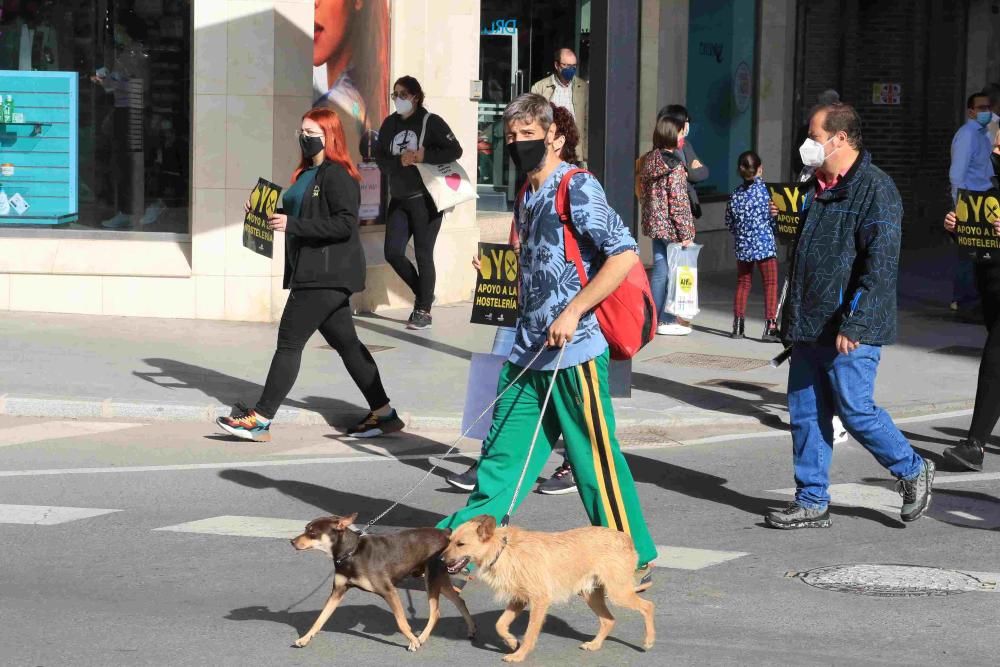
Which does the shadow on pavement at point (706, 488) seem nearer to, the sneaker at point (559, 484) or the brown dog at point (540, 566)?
the sneaker at point (559, 484)

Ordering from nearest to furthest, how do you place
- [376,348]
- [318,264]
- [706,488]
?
1. [706,488]
2. [318,264]
3. [376,348]

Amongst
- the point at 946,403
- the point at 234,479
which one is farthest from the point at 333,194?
the point at 946,403

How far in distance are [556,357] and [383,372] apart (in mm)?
6141

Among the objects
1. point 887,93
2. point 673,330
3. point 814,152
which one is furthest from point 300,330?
point 887,93

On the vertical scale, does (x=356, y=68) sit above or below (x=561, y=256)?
above

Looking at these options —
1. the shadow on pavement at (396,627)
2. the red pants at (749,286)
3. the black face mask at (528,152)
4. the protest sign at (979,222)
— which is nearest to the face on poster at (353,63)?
the red pants at (749,286)

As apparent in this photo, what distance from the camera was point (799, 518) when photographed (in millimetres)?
7789

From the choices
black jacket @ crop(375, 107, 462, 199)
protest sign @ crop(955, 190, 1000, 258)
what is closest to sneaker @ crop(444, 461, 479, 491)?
protest sign @ crop(955, 190, 1000, 258)

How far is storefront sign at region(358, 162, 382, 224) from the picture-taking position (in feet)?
51.0

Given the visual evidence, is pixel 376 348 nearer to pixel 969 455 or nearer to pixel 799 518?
pixel 969 455

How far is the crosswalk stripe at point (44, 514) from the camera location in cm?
782

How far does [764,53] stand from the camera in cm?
2123

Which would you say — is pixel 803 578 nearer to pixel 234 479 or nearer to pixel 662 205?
pixel 234 479

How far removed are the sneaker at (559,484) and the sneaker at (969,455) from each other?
2.27 metres
